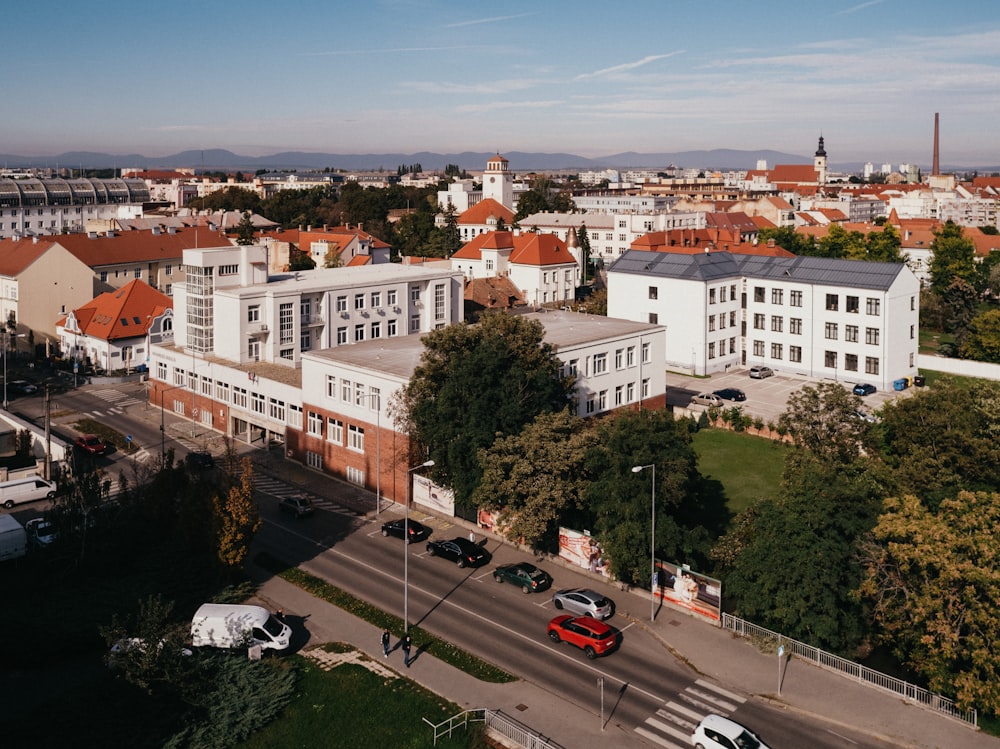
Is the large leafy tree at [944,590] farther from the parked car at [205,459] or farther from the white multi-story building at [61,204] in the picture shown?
the white multi-story building at [61,204]

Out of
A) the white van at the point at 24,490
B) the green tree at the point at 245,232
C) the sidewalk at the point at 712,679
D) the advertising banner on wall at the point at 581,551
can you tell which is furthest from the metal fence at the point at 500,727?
the green tree at the point at 245,232

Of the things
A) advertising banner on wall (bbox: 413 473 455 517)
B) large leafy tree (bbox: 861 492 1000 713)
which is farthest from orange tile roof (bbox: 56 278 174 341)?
large leafy tree (bbox: 861 492 1000 713)

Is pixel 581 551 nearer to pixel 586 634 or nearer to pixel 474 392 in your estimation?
pixel 586 634

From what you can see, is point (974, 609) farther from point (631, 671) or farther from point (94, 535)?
point (94, 535)

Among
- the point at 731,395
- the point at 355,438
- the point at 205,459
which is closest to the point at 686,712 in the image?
the point at 355,438

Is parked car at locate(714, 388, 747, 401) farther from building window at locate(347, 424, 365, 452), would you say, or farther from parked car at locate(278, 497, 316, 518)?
parked car at locate(278, 497, 316, 518)
